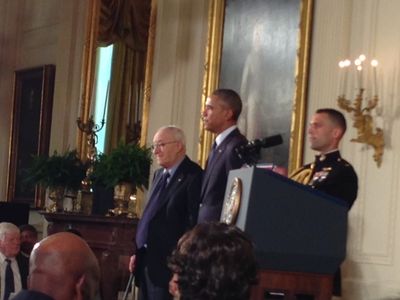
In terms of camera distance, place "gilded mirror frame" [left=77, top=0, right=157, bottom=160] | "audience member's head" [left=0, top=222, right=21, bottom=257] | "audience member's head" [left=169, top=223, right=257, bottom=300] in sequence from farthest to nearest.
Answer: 1. "gilded mirror frame" [left=77, top=0, right=157, bottom=160]
2. "audience member's head" [left=0, top=222, right=21, bottom=257]
3. "audience member's head" [left=169, top=223, right=257, bottom=300]

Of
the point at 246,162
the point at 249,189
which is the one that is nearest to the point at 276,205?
the point at 249,189

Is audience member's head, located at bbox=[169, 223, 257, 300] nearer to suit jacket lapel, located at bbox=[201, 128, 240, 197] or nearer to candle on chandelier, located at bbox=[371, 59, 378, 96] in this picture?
suit jacket lapel, located at bbox=[201, 128, 240, 197]

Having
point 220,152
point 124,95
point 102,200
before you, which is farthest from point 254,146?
point 124,95

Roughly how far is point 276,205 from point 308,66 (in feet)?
10.2

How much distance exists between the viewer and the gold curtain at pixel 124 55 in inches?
386

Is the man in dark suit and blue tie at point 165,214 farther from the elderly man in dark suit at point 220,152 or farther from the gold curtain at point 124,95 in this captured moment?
the gold curtain at point 124,95

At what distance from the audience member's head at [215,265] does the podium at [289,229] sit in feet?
5.79

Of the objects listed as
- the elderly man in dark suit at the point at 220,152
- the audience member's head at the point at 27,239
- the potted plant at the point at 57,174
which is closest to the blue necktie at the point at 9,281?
the audience member's head at the point at 27,239

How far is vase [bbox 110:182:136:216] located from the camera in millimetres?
8188

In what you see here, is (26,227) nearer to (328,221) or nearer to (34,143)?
(34,143)

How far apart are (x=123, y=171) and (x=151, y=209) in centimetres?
291

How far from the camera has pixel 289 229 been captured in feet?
13.3

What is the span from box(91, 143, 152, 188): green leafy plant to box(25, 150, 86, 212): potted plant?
806 millimetres

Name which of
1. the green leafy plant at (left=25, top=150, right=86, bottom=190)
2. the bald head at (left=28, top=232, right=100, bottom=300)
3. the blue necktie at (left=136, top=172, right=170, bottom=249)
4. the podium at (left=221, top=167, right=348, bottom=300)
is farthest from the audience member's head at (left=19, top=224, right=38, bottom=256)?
A: the bald head at (left=28, top=232, right=100, bottom=300)
